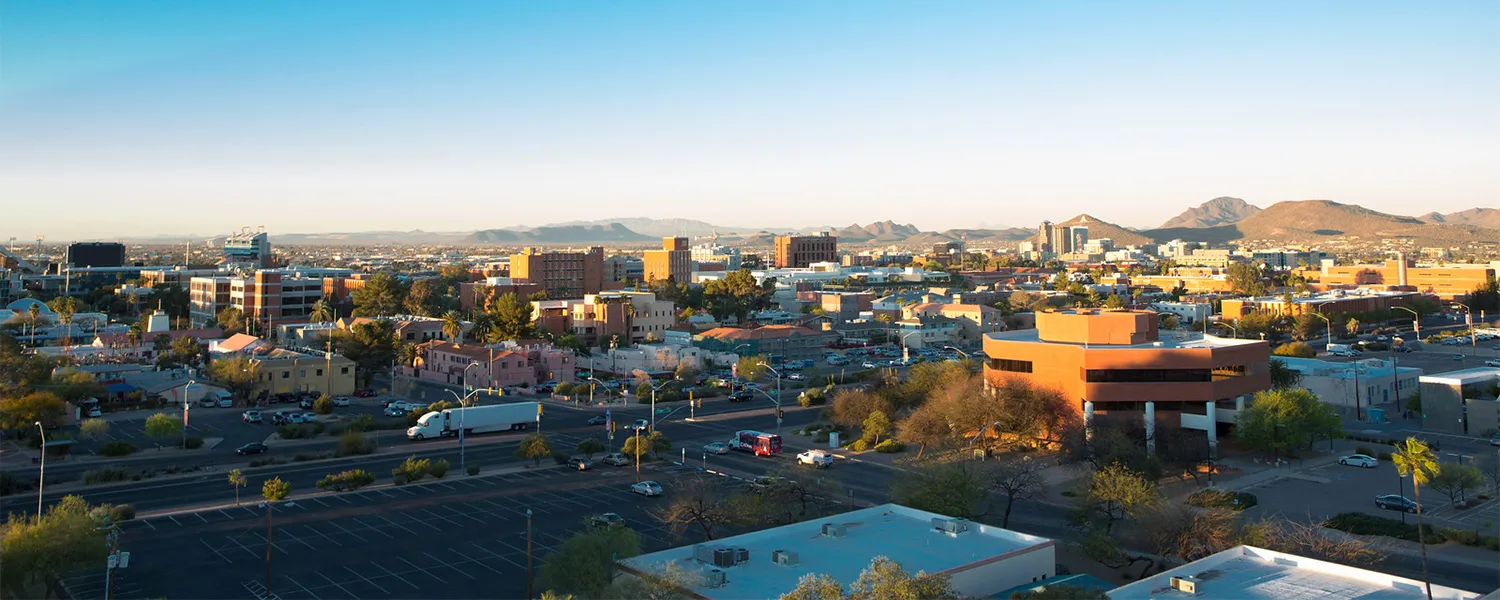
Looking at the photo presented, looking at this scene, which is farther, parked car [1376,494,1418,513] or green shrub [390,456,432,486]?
green shrub [390,456,432,486]

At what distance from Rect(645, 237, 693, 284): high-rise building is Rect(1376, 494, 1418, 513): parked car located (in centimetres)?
13406

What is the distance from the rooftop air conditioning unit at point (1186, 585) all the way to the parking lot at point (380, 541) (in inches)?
516

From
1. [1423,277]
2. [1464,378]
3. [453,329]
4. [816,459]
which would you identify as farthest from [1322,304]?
[453,329]

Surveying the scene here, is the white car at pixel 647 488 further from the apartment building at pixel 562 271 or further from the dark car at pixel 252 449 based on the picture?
the apartment building at pixel 562 271

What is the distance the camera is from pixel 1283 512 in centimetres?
3297

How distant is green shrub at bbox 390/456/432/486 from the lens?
123 ft

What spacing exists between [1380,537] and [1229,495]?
4.53m

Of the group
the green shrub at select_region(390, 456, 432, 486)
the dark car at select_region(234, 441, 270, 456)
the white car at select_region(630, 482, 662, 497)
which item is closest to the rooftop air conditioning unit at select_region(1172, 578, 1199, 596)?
the white car at select_region(630, 482, 662, 497)

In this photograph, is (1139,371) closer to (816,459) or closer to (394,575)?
(816,459)

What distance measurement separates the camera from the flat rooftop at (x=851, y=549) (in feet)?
69.2

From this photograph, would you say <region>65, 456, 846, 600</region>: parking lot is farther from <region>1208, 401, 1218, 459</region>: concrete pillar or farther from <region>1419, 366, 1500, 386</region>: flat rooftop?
<region>1419, 366, 1500, 386</region>: flat rooftop

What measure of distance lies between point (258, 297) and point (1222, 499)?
91516mm

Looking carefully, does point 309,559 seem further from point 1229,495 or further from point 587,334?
point 587,334

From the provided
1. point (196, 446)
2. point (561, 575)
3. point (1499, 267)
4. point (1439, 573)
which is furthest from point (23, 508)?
point (1499, 267)
